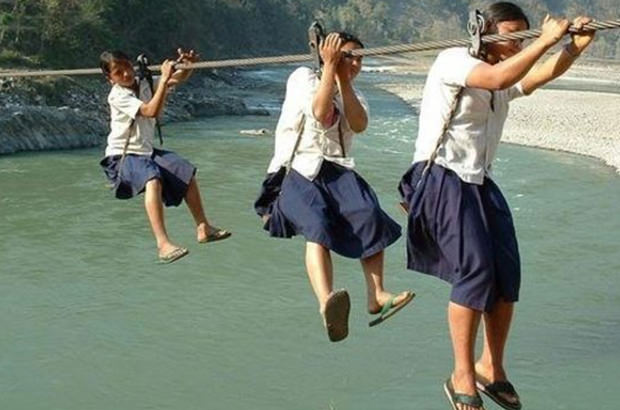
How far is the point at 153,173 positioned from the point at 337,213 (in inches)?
73.4

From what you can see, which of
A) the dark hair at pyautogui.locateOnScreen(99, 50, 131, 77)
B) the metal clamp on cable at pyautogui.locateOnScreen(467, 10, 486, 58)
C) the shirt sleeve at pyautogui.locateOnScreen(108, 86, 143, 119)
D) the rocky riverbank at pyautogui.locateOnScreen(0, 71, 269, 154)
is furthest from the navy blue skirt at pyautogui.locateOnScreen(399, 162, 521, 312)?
the rocky riverbank at pyautogui.locateOnScreen(0, 71, 269, 154)

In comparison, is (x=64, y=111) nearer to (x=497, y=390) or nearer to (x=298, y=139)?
(x=298, y=139)

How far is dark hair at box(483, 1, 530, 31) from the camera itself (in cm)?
382

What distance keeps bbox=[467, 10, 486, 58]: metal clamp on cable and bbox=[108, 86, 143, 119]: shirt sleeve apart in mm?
2839

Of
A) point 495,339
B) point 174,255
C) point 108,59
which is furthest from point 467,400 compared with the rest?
point 108,59

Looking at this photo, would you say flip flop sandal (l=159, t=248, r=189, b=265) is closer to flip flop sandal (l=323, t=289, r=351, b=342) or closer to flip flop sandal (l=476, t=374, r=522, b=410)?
flip flop sandal (l=323, t=289, r=351, b=342)

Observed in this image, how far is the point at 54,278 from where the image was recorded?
13039 mm

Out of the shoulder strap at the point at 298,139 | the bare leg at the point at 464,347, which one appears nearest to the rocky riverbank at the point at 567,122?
the shoulder strap at the point at 298,139

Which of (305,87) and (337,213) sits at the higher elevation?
(305,87)

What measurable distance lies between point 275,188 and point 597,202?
605 inches

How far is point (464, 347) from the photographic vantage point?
3.88 metres

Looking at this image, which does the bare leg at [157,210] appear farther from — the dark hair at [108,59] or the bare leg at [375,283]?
the bare leg at [375,283]

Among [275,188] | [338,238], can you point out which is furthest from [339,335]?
[275,188]

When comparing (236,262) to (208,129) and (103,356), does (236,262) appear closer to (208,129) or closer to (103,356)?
(103,356)
